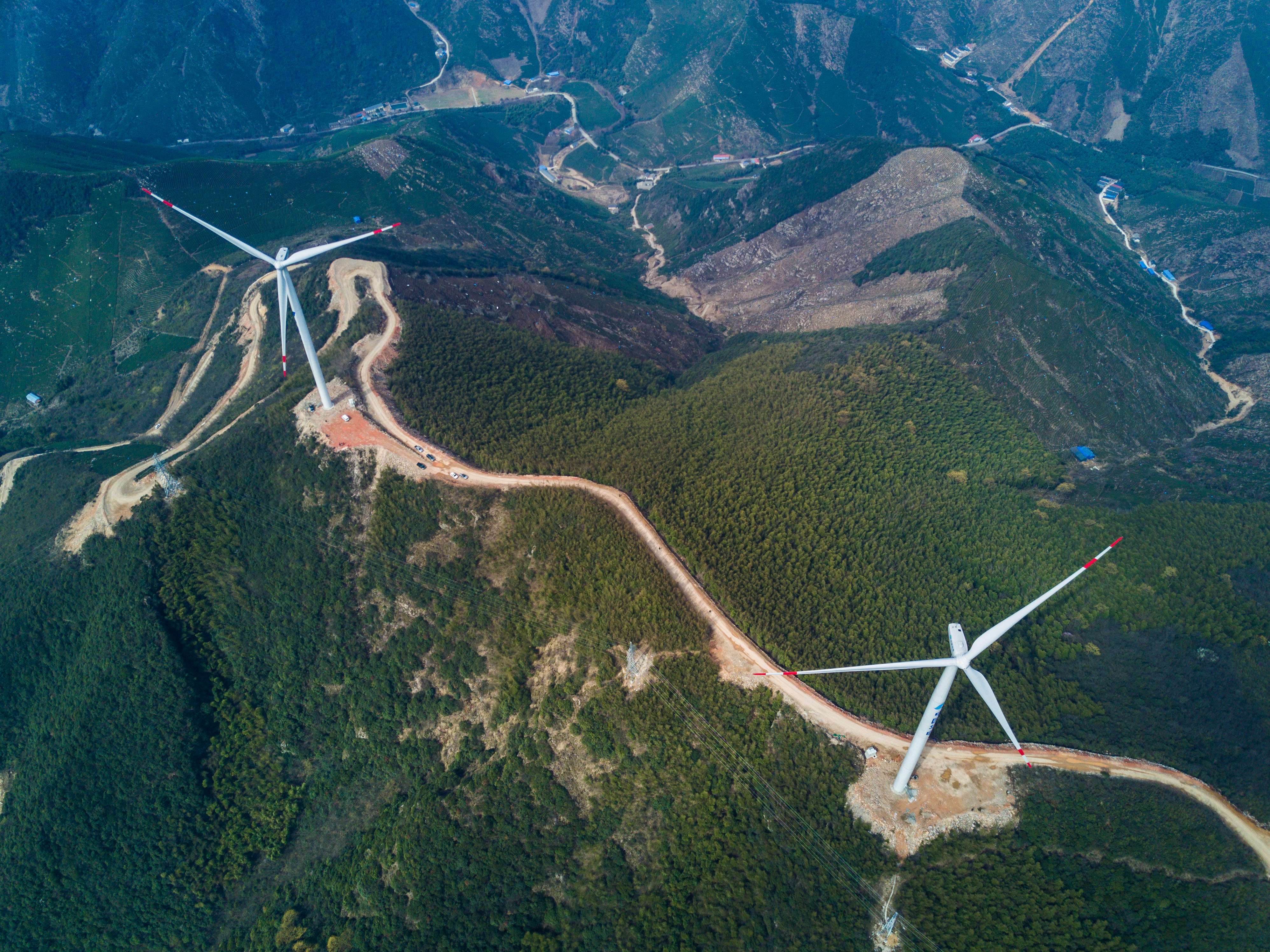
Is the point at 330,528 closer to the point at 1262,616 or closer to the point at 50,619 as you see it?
the point at 50,619

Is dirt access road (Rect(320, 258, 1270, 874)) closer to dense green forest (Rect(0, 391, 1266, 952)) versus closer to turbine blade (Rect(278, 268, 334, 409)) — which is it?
dense green forest (Rect(0, 391, 1266, 952))

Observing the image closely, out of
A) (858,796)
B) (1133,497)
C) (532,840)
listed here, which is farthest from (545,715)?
(1133,497)

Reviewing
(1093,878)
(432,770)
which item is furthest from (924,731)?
(432,770)

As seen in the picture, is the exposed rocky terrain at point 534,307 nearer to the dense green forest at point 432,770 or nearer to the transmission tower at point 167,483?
the dense green forest at point 432,770

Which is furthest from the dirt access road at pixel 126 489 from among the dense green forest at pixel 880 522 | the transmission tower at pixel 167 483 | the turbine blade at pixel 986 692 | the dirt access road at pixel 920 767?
the turbine blade at pixel 986 692

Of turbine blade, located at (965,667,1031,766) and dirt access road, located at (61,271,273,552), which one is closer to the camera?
turbine blade, located at (965,667,1031,766)

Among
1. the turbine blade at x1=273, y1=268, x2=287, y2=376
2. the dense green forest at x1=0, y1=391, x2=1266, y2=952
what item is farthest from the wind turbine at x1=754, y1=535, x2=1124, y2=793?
the turbine blade at x1=273, y1=268, x2=287, y2=376
